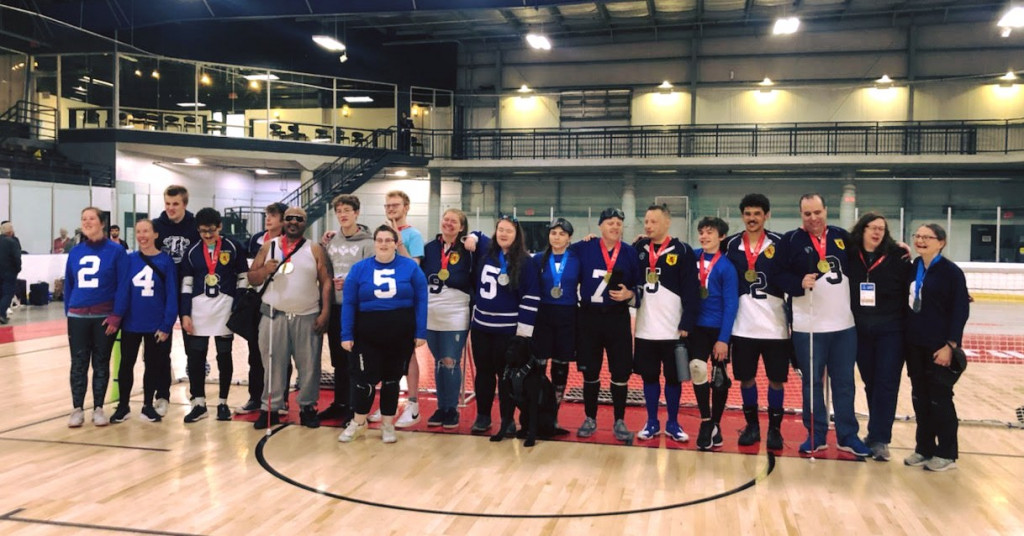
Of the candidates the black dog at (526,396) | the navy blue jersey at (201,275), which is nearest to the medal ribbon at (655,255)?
the black dog at (526,396)

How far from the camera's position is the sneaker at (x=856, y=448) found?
211 inches

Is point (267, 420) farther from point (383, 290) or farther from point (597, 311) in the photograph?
point (597, 311)

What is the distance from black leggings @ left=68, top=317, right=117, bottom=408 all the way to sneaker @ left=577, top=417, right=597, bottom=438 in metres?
4.05

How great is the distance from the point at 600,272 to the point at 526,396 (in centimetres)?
115

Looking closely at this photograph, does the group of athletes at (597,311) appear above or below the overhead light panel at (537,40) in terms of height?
below

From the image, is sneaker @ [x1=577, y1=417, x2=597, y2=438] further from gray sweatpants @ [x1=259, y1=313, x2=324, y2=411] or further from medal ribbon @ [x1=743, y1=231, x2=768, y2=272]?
gray sweatpants @ [x1=259, y1=313, x2=324, y2=411]

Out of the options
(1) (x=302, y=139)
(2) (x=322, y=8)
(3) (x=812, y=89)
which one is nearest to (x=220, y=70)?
(1) (x=302, y=139)

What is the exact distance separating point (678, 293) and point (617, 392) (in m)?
0.94

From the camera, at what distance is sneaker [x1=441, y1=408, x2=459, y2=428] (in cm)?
609

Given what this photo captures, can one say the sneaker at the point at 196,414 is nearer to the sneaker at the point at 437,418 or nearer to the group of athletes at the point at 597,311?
the group of athletes at the point at 597,311

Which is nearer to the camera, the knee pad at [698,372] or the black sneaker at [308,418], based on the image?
the knee pad at [698,372]

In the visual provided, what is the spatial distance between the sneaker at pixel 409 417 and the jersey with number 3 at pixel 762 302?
2.79 meters

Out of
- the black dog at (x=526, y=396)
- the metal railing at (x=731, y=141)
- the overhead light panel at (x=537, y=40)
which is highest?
the overhead light panel at (x=537, y=40)

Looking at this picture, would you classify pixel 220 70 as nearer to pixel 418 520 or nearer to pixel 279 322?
pixel 279 322
